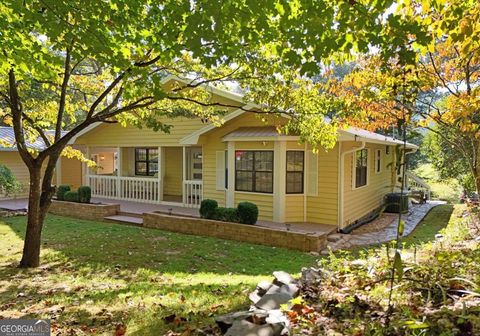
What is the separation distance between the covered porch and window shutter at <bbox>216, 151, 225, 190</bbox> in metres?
1.20

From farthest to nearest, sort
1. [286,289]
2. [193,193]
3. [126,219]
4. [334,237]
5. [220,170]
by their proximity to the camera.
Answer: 1. [193,193]
2. [220,170]
3. [126,219]
4. [334,237]
5. [286,289]

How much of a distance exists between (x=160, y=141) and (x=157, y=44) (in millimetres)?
10936

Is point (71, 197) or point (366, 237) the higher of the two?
point (71, 197)

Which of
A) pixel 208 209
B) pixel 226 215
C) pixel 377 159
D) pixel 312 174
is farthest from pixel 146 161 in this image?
pixel 377 159

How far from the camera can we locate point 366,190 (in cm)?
1381

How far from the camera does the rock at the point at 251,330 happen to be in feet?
8.30

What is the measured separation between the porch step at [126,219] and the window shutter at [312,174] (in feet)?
18.6

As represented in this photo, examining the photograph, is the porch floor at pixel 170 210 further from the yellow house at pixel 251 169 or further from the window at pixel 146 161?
the window at pixel 146 161

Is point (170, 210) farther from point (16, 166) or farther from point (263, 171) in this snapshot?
point (16, 166)

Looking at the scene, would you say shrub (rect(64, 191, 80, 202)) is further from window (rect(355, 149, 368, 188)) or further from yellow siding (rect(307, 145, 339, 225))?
window (rect(355, 149, 368, 188))

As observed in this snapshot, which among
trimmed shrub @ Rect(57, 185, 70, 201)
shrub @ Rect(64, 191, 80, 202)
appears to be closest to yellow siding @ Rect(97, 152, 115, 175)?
trimmed shrub @ Rect(57, 185, 70, 201)

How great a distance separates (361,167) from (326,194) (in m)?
2.81

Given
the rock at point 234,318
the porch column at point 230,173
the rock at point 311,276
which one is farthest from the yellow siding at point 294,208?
the rock at point 234,318

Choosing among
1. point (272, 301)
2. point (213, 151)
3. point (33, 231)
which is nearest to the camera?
point (272, 301)
